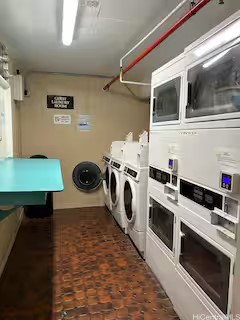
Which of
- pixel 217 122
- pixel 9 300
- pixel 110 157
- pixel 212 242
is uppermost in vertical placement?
pixel 217 122

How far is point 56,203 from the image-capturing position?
4.37 metres

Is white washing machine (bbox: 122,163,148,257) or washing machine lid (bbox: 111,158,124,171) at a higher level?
washing machine lid (bbox: 111,158,124,171)

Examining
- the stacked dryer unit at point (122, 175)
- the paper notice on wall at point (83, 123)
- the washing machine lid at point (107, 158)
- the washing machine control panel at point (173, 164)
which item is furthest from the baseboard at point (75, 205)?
the washing machine control panel at point (173, 164)

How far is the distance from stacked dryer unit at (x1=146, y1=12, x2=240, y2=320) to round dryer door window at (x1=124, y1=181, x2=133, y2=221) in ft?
2.22

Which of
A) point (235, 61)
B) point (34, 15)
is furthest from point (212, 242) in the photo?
point (34, 15)

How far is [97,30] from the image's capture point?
7.77 feet

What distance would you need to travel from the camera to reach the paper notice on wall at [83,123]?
435 cm

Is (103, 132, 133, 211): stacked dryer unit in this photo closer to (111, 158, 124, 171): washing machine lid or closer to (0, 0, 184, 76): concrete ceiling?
(111, 158, 124, 171): washing machine lid

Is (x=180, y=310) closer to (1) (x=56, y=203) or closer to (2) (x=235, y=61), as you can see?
(2) (x=235, y=61)

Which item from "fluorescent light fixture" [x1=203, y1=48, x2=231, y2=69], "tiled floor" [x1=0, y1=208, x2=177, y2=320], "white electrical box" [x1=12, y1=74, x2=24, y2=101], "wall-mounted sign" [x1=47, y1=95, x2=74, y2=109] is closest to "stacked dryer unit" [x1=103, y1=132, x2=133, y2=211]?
"tiled floor" [x1=0, y1=208, x2=177, y2=320]

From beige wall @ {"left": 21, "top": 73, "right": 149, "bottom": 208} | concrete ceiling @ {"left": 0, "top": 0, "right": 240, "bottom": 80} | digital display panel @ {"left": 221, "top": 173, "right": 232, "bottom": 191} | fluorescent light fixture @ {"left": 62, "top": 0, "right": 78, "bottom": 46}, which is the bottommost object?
digital display panel @ {"left": 221, "top": 173, "right": 232, "bottom": 191}

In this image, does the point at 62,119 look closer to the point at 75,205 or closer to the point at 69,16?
the point at 75,205

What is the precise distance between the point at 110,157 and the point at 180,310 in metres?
2.54

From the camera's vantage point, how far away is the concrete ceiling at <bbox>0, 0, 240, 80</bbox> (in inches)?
75.2
